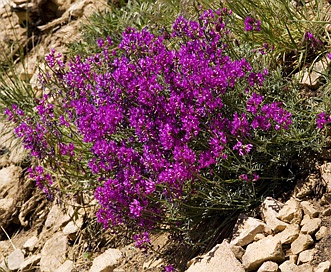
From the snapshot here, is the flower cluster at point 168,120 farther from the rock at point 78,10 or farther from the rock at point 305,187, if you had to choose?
the rock at point 78,10

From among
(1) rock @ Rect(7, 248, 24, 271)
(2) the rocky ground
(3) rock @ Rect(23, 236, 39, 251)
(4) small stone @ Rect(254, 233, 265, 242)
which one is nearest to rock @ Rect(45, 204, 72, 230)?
(2) the rocky ground

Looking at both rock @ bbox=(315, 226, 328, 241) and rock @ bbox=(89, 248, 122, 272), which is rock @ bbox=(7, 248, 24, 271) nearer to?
rock @ bbox=(89, 248, 122, 272)

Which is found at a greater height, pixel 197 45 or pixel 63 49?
pixel 197 45

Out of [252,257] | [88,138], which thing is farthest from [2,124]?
[252,257]

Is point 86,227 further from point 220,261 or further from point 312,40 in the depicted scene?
point 312,40

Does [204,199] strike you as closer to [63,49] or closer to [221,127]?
[221,127]

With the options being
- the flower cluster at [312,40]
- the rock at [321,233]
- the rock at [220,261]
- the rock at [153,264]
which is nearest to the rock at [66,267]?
the rock at [153,264]
